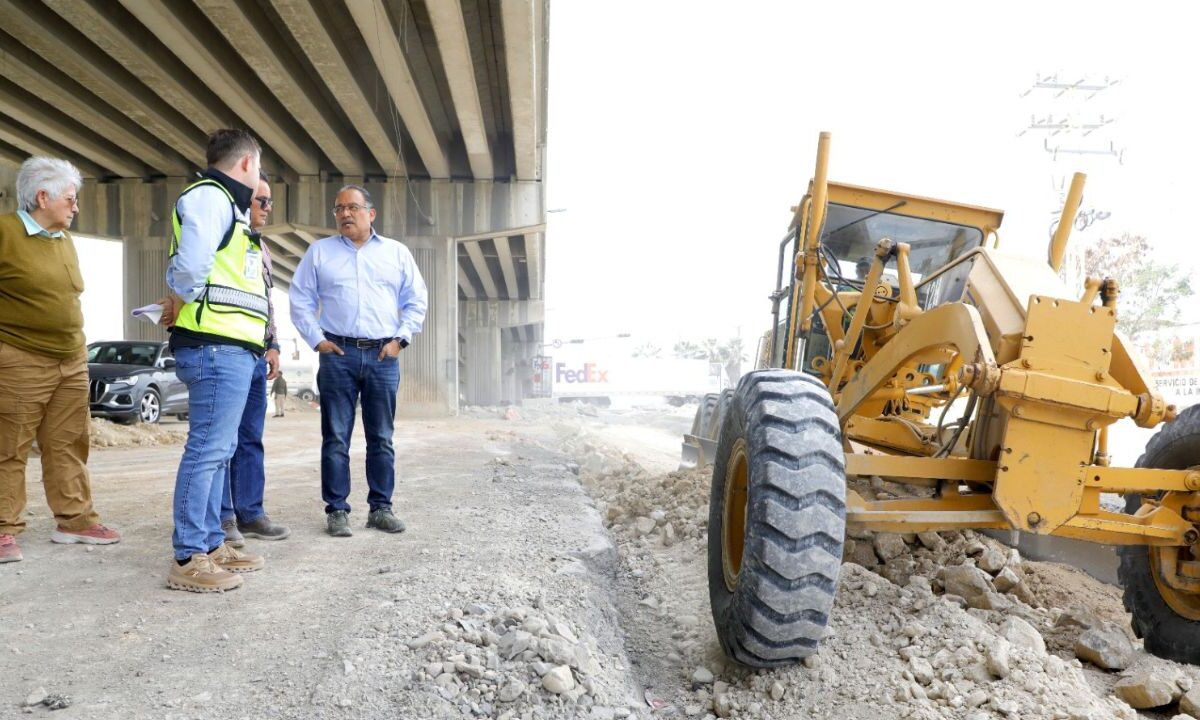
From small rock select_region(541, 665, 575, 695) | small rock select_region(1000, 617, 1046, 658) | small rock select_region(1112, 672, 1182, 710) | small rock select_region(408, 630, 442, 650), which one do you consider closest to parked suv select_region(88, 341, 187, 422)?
small rock select_region(408, 630, 442, 650)

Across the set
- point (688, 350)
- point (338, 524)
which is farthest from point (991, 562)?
point (688, 350)

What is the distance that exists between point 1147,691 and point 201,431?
11.7 ft

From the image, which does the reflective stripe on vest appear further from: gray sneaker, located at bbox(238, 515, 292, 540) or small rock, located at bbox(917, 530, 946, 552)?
small rock, located at bbox(917, 530, 946, 552)

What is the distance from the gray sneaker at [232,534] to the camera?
368 centimetres

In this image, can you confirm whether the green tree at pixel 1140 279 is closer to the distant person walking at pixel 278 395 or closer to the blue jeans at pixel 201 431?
the distant person walking at pixel 278 395

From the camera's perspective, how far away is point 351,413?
13.7ft

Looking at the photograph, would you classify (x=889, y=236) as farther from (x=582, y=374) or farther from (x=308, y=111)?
(x=582, y=374)

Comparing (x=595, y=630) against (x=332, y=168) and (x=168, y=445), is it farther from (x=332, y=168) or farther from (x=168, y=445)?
(x=332, y=168)

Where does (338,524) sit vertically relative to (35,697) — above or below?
below

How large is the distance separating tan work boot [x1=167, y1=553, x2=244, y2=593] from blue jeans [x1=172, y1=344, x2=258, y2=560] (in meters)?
0.04

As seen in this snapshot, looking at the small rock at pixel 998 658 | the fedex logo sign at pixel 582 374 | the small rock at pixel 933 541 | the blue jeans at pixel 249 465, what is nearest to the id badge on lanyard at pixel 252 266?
the blue jeans at pixel 249 465

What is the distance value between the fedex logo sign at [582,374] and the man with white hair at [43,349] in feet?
145

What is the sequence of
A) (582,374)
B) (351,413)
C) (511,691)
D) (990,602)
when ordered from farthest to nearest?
1. (582,374)
2. (351,413)
3. (990,602)
4. (511,691)

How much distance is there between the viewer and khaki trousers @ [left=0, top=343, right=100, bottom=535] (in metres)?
A: 3.40
